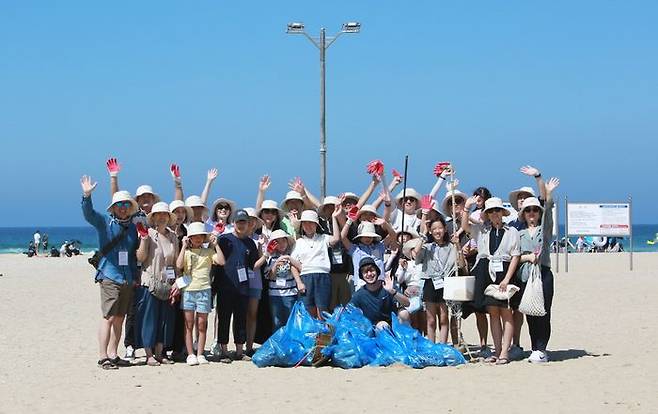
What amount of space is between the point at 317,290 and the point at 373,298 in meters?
0.64

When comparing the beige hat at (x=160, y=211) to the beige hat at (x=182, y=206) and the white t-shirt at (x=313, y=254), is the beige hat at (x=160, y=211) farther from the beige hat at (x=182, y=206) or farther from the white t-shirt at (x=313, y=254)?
the white t-shirt at (x=313, y=254)

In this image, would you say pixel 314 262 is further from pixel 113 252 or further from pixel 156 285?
pixel 113 252

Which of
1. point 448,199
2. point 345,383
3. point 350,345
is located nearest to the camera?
point 345,383

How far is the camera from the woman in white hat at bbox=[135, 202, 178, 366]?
973 centimetres

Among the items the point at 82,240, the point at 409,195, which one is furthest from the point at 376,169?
the point at 82,240

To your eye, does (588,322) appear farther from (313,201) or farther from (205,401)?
(205,401)

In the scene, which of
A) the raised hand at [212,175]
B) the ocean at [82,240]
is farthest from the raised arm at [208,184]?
the ocean at [82,240]

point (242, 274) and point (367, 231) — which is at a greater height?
point (367, 231)

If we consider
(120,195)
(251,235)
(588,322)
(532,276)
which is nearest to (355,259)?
(251,235)

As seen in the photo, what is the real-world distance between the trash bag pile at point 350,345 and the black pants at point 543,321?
2.51 ft

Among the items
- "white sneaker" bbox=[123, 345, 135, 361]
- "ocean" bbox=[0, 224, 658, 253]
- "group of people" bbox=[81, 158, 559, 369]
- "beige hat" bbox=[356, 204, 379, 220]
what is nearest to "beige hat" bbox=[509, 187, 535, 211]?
"group of people" bbox=[81, 158, 559, 369]

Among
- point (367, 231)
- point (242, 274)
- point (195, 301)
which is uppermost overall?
point (367, 231)

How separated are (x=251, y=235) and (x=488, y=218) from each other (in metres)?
2.50

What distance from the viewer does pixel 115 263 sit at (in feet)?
31.5
